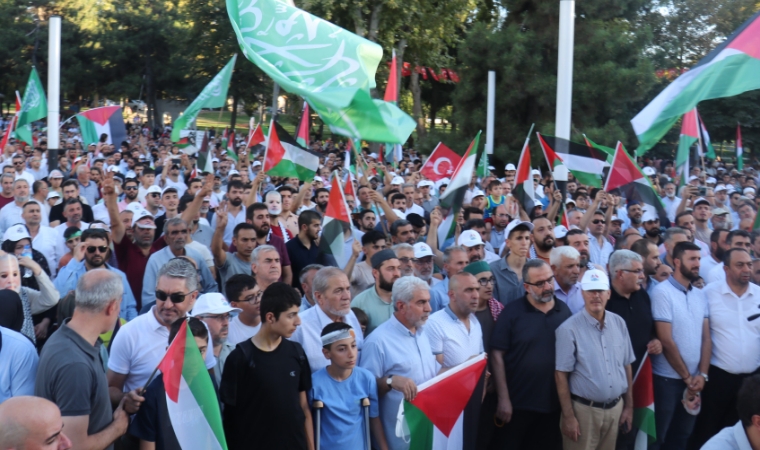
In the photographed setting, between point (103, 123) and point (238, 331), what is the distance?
10150 millimetres

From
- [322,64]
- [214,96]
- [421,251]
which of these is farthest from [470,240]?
[214,96]

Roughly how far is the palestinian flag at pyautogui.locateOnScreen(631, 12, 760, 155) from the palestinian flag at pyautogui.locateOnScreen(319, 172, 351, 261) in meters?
3.02

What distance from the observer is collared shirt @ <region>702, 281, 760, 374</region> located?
6.48 m

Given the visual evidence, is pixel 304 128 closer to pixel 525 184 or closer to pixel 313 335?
pixel 525 184

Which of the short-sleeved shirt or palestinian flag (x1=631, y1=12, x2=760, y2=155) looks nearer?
the short-sleeved shirt

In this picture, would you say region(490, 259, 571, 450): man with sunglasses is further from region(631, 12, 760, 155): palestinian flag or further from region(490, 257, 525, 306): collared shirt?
region(631, 12, 760, 155): palestinian flag

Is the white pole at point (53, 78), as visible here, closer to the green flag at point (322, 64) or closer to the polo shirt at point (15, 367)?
the green flag at point (322, 64)

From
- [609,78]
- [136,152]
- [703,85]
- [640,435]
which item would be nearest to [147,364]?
[640,435]

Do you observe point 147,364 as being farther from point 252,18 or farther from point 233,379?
point 252,18

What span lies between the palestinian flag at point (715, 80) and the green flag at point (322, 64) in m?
2.59

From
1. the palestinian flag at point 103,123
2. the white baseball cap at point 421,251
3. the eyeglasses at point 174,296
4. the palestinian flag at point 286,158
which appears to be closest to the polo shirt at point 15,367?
the eyeglasses at point 174,296

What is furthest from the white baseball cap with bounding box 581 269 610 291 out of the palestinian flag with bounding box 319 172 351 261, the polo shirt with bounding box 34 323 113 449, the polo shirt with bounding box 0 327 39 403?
the polo shirt with bounding box 0 327 39 403

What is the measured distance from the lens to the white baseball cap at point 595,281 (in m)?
5.68

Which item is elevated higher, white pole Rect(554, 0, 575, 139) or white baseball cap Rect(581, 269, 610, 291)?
white pole Rect(554, 0, 575, 139)
